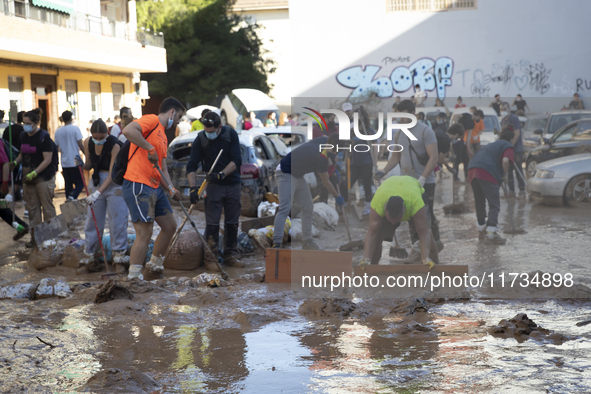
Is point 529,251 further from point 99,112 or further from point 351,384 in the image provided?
point 99,112

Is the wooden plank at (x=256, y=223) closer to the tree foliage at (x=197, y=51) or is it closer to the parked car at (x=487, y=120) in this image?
the parked car at (x=487, y=120)

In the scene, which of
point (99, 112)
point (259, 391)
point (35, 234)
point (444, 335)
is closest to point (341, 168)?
point (444, 335)

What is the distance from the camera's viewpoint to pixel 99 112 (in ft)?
73.4

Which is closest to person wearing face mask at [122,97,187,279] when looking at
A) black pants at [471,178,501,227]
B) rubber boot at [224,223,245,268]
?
rubber boot at [224,223,245,268]

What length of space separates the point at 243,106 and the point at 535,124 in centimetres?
1881

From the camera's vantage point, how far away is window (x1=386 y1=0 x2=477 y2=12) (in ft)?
20.5

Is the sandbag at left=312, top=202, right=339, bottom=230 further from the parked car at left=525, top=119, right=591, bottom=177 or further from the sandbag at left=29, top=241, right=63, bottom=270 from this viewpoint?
the sandbag at left=29, top=241, right=63, bottom=270

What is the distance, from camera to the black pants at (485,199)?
247 inches

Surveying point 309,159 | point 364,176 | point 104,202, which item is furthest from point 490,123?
point 104,202

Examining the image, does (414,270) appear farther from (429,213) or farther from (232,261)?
(232,261)

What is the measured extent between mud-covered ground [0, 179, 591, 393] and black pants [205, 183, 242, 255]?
112cm

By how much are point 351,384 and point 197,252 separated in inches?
165

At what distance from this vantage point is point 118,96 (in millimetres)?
Answer: 24266

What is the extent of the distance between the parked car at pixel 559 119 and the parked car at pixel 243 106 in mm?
17965
